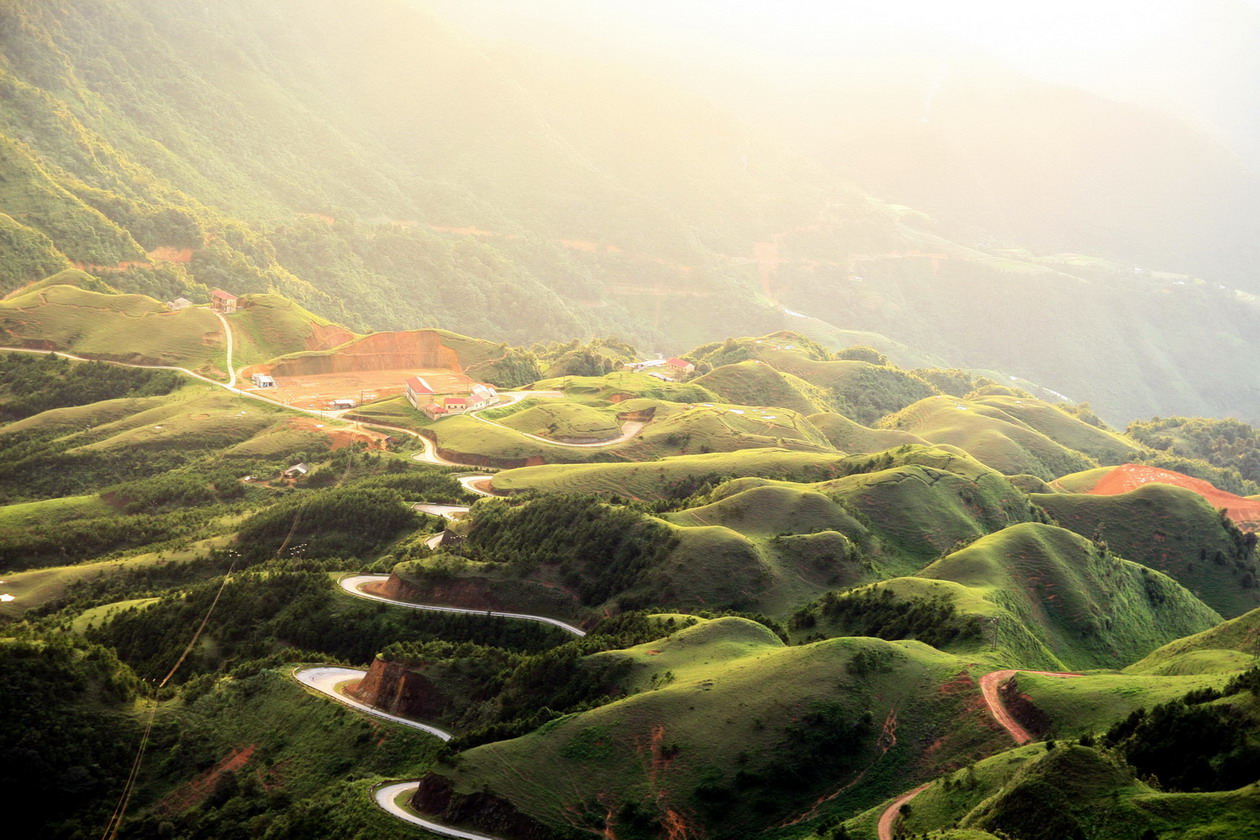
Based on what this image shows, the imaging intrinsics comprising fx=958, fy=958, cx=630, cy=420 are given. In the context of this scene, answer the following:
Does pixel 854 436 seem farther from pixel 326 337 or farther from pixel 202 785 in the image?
pixel 202 785

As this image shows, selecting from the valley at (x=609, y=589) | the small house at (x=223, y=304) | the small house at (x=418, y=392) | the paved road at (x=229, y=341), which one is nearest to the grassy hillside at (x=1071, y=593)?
the valley at (x=609, y=589)

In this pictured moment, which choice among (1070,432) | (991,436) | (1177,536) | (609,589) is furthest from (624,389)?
(1070,432)

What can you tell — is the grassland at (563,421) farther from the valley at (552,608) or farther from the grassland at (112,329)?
the grassland at (112,329)

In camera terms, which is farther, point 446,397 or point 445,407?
point 446,397

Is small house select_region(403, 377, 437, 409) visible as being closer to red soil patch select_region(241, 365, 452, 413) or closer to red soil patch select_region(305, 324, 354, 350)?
red soil patch select_region(241, 365, 452, 413)

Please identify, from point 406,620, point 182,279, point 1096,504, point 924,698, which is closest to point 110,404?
point 182,279

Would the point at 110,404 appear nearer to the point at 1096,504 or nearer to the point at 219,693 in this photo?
the point at 219,693
